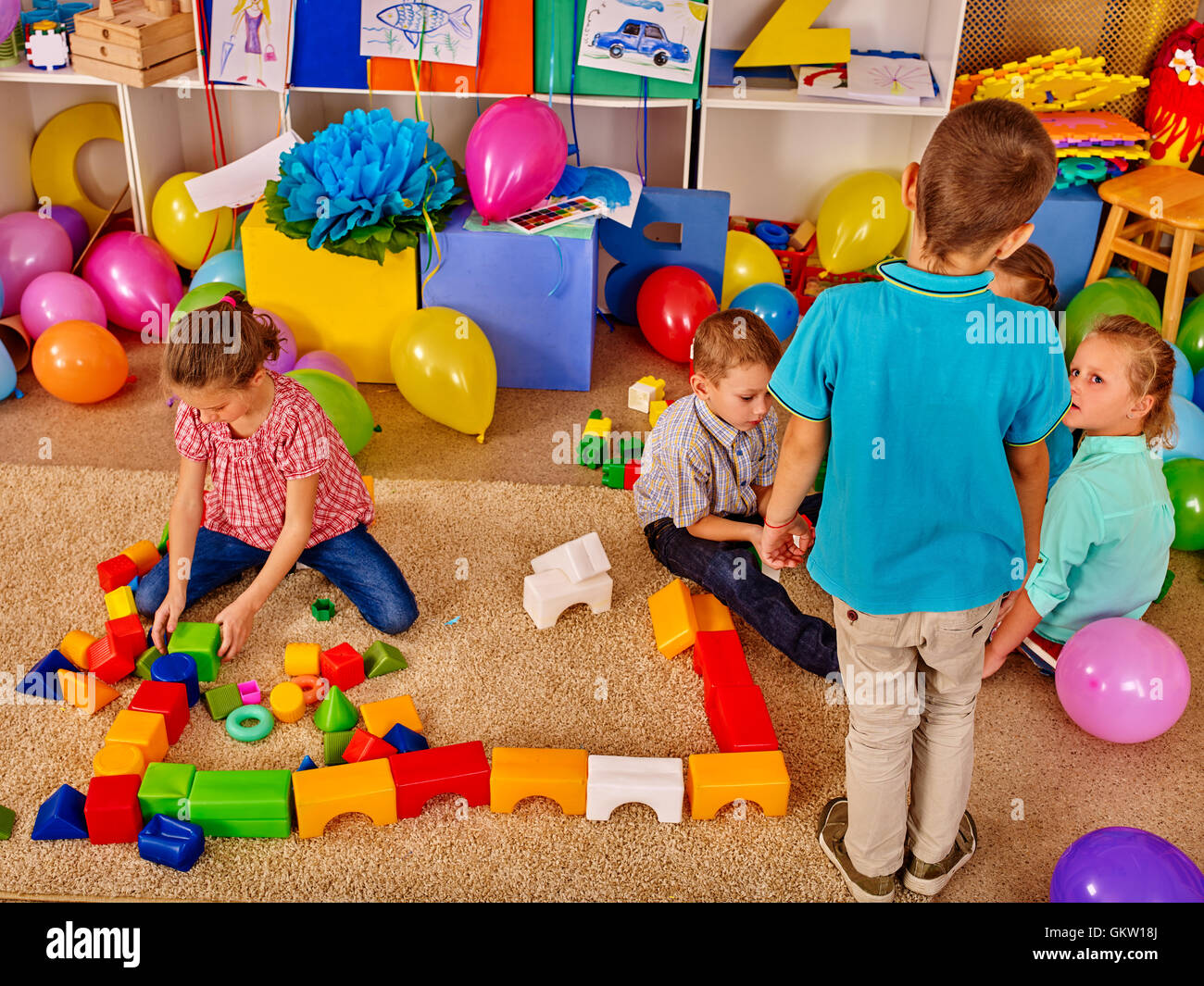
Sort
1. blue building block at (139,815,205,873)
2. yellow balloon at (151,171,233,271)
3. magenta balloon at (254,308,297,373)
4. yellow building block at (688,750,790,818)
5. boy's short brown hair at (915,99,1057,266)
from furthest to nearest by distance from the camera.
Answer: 1. yellow balloon at (151,171,233,271)
2. magenta balloon at (254,308,297,373)
3. yellow building block at (688,750,790,818)
4. blue building block at (139,815,205,873)
5. boy's short brown hair at (915,99,1057,266)

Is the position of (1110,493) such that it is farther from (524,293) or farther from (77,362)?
(77,362)

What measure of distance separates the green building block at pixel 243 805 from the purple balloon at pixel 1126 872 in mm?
1038

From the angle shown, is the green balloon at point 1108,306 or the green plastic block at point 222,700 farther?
the green balloon at point 1108,306

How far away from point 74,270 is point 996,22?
2.60 metres

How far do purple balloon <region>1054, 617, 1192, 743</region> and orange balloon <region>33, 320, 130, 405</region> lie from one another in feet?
6.92

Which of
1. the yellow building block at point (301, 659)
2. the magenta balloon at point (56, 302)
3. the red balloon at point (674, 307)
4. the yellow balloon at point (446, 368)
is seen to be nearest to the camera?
the yellow building block at point (301, 659)

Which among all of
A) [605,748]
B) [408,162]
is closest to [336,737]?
[605,748]

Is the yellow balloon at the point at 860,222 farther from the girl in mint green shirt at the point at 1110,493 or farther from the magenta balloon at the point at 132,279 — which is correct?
the magenta balloon at the point at 132,279

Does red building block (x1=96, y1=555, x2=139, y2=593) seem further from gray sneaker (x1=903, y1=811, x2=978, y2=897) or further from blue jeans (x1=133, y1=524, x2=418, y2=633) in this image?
gray sneaker (x1=903, y1=811, x2=978, y2=897)

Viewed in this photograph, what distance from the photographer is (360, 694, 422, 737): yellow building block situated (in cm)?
169

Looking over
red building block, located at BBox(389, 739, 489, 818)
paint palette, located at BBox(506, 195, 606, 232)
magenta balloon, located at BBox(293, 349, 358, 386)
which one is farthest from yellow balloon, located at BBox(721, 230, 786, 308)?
red building block, located at BBox(389, 739, 489, 818)

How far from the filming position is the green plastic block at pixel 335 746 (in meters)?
1.64

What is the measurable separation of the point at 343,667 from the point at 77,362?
1.21 metres

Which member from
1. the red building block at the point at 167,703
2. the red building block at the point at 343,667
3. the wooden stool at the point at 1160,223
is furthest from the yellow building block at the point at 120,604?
the wooden stool at the point at 1160,223
